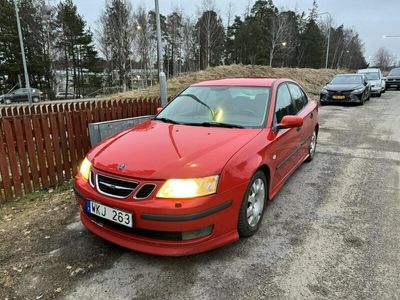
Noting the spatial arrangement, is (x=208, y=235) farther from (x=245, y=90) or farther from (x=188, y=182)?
(x=245, y=90)

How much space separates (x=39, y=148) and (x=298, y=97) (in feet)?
13.4

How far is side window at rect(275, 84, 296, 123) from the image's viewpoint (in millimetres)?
3880

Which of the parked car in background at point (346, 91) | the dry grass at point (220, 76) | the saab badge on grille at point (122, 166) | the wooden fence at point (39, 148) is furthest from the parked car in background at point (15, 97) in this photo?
the saab badge on grille at point (122, 166)

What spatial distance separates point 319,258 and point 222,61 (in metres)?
55.0

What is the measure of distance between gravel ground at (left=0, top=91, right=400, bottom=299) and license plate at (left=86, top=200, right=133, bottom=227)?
1.44ft

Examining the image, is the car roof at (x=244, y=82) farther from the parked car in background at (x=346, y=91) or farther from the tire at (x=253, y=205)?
the parked car in background at (x=346, y=91)

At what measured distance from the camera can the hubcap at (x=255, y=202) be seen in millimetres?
3094

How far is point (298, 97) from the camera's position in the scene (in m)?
5.03

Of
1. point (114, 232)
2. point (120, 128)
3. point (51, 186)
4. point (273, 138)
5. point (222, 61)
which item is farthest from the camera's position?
point (222, 61)

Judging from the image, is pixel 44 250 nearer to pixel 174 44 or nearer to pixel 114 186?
pixel 114 186

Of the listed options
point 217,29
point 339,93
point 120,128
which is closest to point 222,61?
point 217,29

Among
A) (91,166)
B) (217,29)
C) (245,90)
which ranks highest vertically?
(217,29)

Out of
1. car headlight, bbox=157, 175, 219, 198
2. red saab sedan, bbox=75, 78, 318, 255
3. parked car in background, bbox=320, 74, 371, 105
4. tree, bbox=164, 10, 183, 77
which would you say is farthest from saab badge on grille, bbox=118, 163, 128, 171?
tree, bbox=164, 10, 183, 77

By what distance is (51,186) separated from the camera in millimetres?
4980
